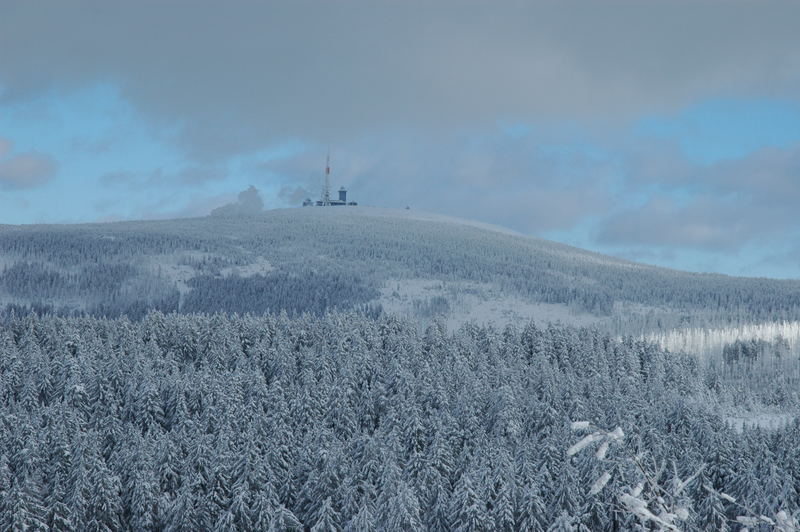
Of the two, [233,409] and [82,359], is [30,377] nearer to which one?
[82,359]

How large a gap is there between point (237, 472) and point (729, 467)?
39.7 meters

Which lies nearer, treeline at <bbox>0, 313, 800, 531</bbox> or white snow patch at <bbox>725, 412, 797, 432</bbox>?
treeline at <bbox>0, 313, 800, 531</bbox>

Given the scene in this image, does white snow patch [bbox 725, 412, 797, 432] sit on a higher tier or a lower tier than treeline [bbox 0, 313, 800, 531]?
lower

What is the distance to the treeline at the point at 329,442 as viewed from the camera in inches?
2048

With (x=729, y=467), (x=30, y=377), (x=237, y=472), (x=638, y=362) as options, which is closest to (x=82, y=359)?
(x=30, y=377)

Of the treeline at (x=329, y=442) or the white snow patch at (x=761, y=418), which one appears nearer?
the treeline at (x=329, y=442)

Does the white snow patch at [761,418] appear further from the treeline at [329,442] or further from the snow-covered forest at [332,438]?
the treeline at [329,442]

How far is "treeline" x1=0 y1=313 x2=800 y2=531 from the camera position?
52.0 meters

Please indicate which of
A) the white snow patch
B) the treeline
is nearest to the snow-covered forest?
the treeline

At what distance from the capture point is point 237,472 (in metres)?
57.3

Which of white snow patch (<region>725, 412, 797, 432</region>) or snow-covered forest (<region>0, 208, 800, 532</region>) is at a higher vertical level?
snow-covered forest (<region>0, 208, 800, 532</region>)

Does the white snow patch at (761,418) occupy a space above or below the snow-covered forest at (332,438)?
below

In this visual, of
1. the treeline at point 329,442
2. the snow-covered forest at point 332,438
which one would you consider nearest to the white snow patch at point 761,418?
the snow-covered forest at point 332,438

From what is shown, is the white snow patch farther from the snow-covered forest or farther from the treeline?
the treeline
